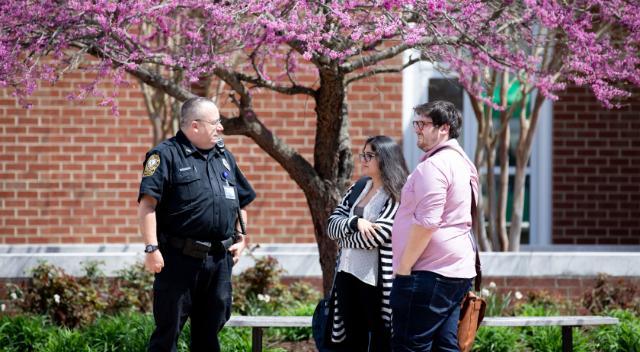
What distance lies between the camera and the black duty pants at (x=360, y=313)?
5.63 meters

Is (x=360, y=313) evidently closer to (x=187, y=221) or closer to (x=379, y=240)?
(x=379, y=240)

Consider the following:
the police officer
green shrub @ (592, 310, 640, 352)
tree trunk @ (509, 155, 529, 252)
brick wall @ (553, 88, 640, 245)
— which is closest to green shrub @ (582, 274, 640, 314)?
green shrub @ (592, 310, 640, 352)

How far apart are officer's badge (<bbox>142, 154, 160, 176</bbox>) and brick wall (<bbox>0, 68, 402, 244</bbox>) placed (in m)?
4.94

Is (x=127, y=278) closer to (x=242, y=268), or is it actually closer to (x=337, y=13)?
(x=242, y=268)

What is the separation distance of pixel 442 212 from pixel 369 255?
89 centimetres

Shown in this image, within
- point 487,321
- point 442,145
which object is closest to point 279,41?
point 442,145

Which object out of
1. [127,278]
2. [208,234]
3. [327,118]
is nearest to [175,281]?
[208,234]

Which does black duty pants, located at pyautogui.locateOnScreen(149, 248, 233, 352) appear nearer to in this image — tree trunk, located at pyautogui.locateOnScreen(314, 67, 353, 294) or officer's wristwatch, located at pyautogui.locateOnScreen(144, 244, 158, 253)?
officer's wristwatch, located at pyautogui.locateOnScreen(144, 244, 158, 253)

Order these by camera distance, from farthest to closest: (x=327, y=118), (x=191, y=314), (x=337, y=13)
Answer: (x=327, y=118), (x=191, y=314), (x=337, y=13)

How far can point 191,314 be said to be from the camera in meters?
5.71

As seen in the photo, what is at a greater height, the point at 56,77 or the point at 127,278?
the point at 56,77

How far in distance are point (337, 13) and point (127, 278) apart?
Result: 12.9 feet

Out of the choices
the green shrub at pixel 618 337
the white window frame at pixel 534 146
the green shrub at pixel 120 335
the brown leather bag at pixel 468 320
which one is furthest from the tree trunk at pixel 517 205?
the brown leather bag at pixel 468 320

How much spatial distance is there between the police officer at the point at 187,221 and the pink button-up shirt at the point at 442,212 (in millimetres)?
1111
